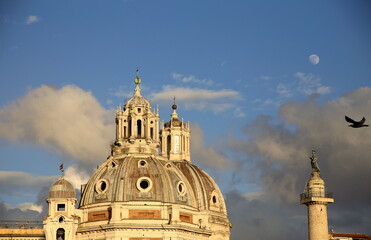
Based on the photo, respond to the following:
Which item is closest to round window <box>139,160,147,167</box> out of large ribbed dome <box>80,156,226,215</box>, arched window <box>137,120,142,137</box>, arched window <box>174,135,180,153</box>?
large ribbed dome <box>80,156,226,215</box>

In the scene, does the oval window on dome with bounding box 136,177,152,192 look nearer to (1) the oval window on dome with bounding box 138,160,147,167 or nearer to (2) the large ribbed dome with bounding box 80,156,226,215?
(2) the large ribbed dome with bounding box 80,156,226,215

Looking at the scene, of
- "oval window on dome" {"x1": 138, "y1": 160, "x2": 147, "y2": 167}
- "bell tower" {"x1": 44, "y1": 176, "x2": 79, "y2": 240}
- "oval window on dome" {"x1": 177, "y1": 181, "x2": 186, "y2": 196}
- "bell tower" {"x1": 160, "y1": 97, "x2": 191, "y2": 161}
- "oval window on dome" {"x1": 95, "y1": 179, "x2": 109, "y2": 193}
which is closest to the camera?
"bell tower" {"x1": 44, "y1": 176, "x2": 79, "y2": 240}

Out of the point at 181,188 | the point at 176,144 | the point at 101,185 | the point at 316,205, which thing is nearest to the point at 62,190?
the point at 101,185

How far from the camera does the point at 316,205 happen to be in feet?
414

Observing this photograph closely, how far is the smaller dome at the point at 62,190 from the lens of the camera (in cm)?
11275

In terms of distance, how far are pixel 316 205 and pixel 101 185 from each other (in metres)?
32.2

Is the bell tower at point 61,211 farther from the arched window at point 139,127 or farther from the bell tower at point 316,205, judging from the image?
the bell tower at point 316,205

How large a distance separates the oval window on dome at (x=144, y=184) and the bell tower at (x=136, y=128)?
25.7 ft

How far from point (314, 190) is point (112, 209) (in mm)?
31955

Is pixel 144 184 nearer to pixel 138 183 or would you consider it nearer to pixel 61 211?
pixel 138 183

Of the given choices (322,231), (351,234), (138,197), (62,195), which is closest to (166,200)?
(138,197)

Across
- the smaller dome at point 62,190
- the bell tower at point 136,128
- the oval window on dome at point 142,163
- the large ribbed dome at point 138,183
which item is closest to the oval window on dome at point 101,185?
the large ribbed dome at point 138,183

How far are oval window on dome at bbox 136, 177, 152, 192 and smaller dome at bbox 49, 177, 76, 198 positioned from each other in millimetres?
8785

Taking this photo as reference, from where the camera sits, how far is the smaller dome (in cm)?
11275
